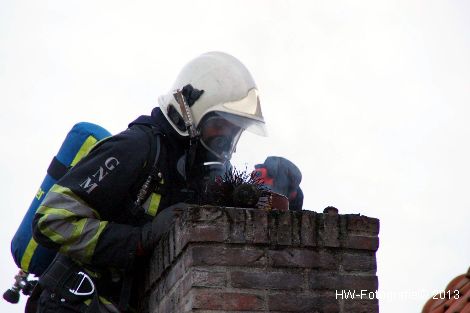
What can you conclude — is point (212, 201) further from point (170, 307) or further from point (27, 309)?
point (27, 309)

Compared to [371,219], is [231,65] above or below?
above

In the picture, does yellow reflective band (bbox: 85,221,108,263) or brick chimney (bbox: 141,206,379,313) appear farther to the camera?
yellow reflective band (bbox: 85,221,108,263)

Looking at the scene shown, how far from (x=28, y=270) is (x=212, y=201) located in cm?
117

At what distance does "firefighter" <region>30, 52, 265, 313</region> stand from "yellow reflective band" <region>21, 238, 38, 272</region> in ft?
1.05

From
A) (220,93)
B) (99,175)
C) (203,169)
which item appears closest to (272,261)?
(99,175)

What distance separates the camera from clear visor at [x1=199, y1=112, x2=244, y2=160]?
571 cm

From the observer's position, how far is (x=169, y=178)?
17.6 ft

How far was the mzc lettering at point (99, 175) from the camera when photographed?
5133 millimetres

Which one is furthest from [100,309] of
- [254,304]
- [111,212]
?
[254,304]

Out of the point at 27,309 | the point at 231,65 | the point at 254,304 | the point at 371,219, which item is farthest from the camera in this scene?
the point at 231,65

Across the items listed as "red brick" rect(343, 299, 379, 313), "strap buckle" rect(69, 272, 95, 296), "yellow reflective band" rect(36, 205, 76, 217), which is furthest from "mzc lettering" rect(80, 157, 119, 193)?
"red brick" rect(343, 299, 379, 313)

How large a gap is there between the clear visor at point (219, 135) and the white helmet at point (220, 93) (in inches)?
0.7

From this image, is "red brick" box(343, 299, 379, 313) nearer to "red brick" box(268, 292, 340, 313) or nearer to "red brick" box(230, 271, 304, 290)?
"red brick" box(268, 292, 340, 313)

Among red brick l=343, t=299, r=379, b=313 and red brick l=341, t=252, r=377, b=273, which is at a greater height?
red brick l=341, t=252, r=377, b=273
